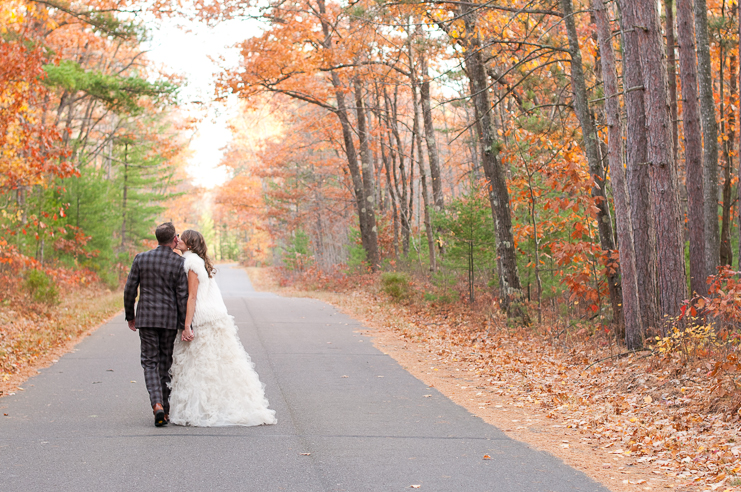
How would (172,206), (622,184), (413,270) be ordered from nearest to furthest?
(622,184) → (413,270) → (172,206)

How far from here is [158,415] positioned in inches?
263

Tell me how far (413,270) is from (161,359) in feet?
55.6

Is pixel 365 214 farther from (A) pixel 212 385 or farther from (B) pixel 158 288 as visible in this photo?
(A) pixel 212 385

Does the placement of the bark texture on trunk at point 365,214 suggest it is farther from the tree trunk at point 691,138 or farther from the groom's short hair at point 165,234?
the groom's short hair at point 165,234

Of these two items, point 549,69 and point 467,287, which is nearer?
point 549,69

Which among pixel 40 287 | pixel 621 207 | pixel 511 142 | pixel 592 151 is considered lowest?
pixel 40 287

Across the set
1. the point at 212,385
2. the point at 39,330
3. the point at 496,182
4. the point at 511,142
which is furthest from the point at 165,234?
the point at 511,142

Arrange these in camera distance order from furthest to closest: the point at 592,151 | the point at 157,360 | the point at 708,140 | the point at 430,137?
the point at 430,137 < the point at 708,140 < the point at 592,151 < the point at 157,360

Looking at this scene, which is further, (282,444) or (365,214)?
(365,214)

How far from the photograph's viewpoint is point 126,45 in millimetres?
28562

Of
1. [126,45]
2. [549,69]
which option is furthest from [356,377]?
[126,45]

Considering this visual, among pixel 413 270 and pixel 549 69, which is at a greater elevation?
pixel 549 69

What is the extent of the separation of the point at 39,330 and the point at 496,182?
33.1 ft

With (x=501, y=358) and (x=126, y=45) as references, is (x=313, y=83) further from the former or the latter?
(x=501, y=358)
